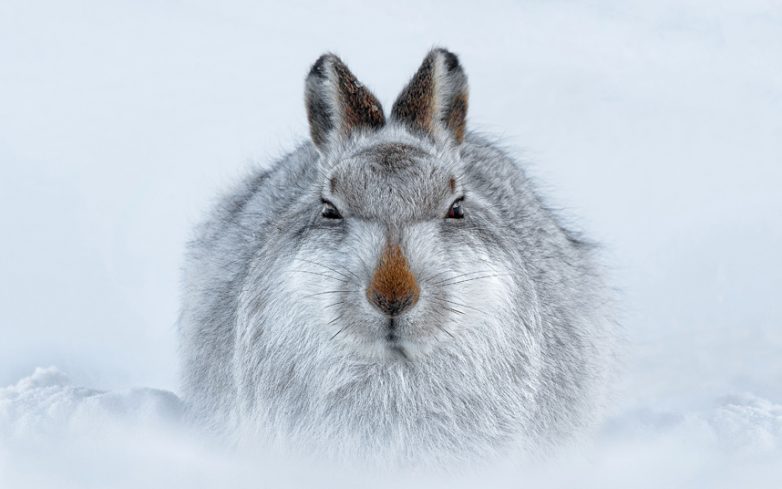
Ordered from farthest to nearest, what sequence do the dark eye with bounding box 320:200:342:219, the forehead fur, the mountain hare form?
the dark eye with bounding box 320:200:342:219 < the forehead fur < the mountain hare

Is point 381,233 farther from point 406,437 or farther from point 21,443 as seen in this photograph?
point 21,443

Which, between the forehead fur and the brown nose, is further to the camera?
the forehead fur

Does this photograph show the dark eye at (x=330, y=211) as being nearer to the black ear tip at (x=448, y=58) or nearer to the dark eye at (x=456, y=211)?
the dark eye at (x=456, y=211)

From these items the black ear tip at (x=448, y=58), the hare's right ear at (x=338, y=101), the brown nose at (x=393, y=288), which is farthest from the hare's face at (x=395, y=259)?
the black ear tip at (x=448, y=58)

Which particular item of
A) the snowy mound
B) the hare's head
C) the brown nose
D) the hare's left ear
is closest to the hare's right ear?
the hare's head

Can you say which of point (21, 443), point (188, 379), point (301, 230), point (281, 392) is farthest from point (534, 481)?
point (21, 443)

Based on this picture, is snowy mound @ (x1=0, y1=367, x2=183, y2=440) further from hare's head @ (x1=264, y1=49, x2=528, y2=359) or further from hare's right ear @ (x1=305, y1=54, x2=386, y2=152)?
hare's right ear @ (x1=305, y1=54, x2=386, y2=152)
